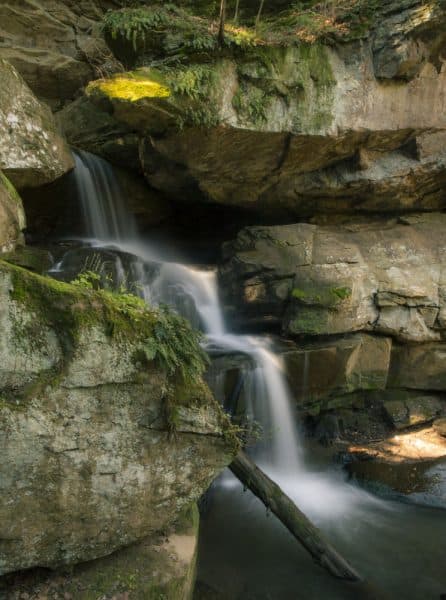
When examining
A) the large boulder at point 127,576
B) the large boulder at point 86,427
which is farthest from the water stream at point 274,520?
the large boulder at point 86,427

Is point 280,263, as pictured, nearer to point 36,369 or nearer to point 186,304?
point 186,304

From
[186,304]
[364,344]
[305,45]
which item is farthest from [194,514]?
[305,45]

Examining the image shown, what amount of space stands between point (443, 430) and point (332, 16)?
7.64 metres

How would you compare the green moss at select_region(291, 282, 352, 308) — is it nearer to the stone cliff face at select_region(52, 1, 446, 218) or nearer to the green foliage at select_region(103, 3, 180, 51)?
the stone cliff face at select_region(52, 1, 446, 218)

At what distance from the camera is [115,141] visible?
29.2ft

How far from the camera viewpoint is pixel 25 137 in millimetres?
5520

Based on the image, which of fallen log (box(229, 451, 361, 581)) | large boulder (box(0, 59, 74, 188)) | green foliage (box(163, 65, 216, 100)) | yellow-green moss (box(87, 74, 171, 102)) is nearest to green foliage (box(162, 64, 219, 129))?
green foliage (box(163, 65, 216, 100))

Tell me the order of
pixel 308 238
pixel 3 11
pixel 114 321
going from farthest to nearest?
1. pixel 3 11
2. pixel 308 238
3. pixel 114 321

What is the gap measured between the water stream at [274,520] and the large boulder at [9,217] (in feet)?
4.55

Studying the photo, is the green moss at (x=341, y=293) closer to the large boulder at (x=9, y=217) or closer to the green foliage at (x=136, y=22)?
the green foliage at (x=136, y=22)

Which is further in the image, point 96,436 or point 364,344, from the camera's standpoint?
point 364,344

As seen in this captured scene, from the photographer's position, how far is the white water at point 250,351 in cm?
654

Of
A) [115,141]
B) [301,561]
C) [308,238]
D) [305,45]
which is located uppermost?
[305,45]

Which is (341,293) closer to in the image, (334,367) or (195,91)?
(334,367)
